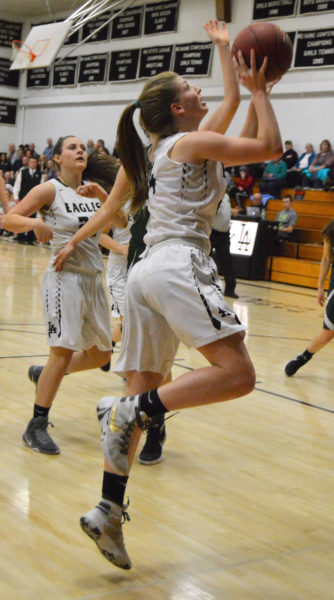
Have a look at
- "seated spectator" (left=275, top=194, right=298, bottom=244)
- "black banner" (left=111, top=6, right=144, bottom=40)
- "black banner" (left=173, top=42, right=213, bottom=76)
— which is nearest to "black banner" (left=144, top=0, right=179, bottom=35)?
"black banner" (left=111, top=6, right=144, bottom=40)

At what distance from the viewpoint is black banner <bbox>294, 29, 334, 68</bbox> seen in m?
16.3

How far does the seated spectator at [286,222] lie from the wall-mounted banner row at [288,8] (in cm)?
467

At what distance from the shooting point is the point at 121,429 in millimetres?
2477

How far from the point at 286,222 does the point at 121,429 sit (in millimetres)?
12617

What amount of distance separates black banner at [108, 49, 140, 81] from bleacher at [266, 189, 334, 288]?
764 cm

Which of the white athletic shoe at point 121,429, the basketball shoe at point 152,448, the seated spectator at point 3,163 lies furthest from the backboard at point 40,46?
the white athletic shoe at point 121,429

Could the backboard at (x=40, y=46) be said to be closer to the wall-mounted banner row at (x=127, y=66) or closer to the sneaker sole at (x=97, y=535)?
the wall-mounted banner row at (x=127, y=66)

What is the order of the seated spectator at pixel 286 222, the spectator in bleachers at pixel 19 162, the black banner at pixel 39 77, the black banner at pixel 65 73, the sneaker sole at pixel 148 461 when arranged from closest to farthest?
1. the sneaker sole at pixel 148 461
2. the seated spectator at pixel 286 222
3. the spectator in bleachers at pixel 19 162
4. the black banner at pixel 65 73
5. the black banner at pixel 39 77

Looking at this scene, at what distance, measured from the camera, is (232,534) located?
9.63 feet

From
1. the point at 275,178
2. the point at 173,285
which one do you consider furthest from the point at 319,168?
the point at 173,285

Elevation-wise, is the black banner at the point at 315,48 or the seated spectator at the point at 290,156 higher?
the black banner at the point at 315,48

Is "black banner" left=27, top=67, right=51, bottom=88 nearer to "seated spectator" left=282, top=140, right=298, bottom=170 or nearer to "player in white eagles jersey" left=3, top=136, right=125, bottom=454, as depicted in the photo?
"seated spectator" left=282, top=140, right=298, bottom=170

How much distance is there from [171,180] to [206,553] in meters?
1.33

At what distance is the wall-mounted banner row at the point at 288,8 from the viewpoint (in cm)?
1636
